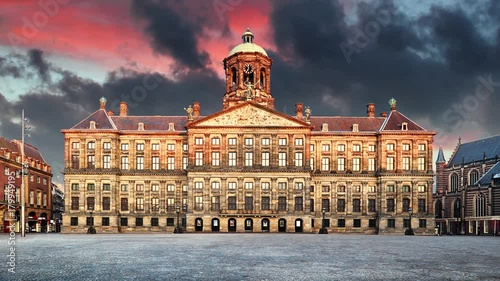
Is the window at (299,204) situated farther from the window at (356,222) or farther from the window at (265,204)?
the window at (356,222)

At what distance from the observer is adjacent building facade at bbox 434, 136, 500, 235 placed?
272 feet

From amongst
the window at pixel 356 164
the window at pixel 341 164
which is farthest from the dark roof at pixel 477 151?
the window at pixel 341 164

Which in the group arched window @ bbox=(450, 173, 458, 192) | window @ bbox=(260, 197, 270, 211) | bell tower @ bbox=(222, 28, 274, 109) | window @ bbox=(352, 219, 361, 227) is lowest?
window @ bbox=(352, 219, 361, 227)

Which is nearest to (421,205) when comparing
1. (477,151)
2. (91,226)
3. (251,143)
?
(477,151)

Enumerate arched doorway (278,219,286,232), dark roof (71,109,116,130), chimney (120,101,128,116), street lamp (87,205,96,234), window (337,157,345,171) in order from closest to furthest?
street lamp (87,205,96,234) < arched doorway (278,219,286,232) < dark roof (71,109,116,130) < window (337,157,345,171) < chimney (120,101,128,116)

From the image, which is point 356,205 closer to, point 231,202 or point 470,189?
point 231,202

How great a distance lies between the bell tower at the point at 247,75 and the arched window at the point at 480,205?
39706mm

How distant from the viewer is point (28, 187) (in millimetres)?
79688

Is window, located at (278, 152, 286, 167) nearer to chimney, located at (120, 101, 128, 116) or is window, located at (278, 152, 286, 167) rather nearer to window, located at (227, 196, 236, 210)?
window, located at (227, 196, 236, 210)

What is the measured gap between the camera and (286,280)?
16.6 metres

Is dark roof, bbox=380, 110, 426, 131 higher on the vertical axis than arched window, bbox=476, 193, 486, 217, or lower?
higher

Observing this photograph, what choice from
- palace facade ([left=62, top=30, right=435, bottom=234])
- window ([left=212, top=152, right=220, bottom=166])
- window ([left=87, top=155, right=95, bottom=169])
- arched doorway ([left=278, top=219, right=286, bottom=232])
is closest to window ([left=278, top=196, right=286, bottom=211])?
palace facade ([left=62, top=30, right=435, bottom=234])

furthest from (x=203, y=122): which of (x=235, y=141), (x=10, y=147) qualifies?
(x=10, y=147)

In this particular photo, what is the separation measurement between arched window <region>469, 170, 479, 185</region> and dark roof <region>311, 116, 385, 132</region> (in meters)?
24.4
